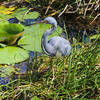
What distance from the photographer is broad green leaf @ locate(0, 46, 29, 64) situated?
Answer: 2820 millimetres

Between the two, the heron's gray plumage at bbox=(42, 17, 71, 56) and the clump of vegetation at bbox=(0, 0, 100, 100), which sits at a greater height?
the heron's gray plumage at bbox=(42, 17, 71, 56)

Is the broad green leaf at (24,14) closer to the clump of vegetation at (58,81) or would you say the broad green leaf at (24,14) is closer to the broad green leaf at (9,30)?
the broad green leaf at (9,30)

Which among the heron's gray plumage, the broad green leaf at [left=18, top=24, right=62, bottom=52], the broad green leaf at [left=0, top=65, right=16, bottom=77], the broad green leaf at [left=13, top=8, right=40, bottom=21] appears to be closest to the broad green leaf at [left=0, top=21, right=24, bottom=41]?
the broad green leaf at [left=18, top=24, right=62, bottom=52]

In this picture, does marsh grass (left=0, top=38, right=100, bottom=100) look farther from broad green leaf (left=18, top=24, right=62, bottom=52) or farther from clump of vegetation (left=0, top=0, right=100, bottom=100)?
broad green leaf (left=18, top=24, right=62, bottom=52)

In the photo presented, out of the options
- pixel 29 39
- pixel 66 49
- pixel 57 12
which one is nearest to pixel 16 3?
pixel 57 12

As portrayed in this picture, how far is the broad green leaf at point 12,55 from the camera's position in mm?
2820

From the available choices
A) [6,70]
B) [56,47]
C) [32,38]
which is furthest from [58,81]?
[32,38]

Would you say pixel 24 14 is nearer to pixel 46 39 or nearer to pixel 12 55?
pixel 12 55

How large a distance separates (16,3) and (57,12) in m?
0.97

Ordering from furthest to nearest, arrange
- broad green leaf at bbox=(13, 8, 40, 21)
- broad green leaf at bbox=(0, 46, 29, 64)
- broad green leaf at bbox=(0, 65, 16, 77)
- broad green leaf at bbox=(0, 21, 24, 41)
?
broad green leaf at bbox=(13, 8, 40, 21), broad green leaf at bbox=(0, 21, 24, 41), broad green leaf at bbox=(0, 46, 29, 64), broad green leaf at bbox=(0, 65, 16, 77)

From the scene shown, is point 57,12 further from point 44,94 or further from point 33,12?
point 44,94

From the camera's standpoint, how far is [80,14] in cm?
424

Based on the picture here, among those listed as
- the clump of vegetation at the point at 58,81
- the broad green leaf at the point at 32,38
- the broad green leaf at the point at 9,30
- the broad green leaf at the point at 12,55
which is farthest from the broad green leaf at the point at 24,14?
the clump of vegetation at the point at 58,81

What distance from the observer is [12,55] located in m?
2.91
